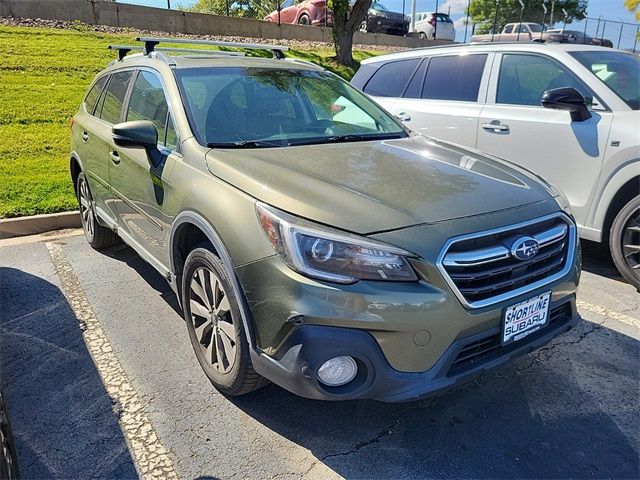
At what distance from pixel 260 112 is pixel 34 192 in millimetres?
3943

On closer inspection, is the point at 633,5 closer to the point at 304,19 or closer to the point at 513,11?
the point at 304,19

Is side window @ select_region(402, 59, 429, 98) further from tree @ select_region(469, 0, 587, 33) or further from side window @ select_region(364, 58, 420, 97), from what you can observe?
tree @ select_region(469, 0, 587, 33)

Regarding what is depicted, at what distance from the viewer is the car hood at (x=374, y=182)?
7.46ft

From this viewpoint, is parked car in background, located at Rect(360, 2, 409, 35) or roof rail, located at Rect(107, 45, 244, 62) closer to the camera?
roof rail, located at Rect(107, 45, 244, 62)

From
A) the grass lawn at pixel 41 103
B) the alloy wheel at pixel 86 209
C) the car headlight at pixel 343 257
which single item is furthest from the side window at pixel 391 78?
the car headlight at pixel 343 257

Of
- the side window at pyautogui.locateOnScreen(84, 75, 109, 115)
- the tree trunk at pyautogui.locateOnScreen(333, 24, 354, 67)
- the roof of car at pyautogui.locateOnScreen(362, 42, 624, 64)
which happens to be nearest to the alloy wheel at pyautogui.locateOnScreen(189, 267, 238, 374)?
the side window at pyautogui.locateOnScreen(84, 75, 109, 115)

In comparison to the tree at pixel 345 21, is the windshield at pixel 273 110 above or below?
below

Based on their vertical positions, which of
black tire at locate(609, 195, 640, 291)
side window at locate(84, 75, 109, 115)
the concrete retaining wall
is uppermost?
the concrete retaining wall

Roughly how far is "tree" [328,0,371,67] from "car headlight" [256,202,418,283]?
41.6 feet

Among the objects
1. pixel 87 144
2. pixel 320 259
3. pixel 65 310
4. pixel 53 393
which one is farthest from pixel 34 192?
pixel 320 259

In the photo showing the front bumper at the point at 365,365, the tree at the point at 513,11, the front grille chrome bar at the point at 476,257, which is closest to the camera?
the front bumper at the point at 365,365

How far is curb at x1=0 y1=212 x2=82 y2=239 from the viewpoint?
5273 millimetres

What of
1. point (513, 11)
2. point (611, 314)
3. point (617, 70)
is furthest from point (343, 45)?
point (513, 11)

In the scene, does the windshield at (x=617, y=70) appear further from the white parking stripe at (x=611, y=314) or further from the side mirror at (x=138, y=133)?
the side mirror at (x=138, y=133)
